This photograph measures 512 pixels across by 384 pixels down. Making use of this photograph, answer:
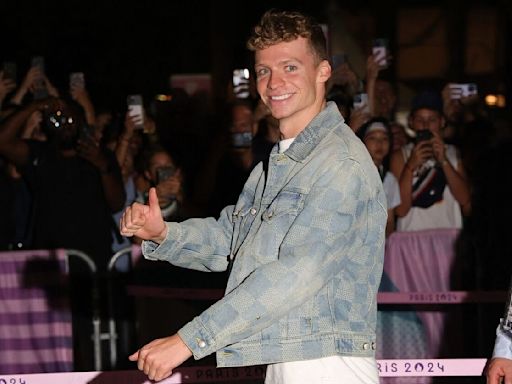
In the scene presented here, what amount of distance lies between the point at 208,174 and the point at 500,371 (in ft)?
13.4

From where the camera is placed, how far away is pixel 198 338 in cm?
355

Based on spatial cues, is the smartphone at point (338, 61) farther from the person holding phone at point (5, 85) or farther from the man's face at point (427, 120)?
the person holding phone at point (5, 85)

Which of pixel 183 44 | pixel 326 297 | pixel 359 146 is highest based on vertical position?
pixel 183 44

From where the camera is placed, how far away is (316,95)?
396cm

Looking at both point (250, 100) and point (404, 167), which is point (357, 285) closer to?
point (404, 167)

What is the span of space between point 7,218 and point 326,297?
203 inches

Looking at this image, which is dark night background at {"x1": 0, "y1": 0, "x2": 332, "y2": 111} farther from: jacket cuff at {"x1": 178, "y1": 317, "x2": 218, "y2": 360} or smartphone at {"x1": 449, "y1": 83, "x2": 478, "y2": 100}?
jacket cuff at {"x1": 178, "y1": 317, "x2": 218, "y2": 360}

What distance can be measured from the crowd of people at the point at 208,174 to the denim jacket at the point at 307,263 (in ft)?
12.9

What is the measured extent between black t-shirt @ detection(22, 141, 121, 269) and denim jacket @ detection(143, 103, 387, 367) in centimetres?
428

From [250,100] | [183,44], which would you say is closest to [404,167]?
[250,100]

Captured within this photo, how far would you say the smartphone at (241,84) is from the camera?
8.80m

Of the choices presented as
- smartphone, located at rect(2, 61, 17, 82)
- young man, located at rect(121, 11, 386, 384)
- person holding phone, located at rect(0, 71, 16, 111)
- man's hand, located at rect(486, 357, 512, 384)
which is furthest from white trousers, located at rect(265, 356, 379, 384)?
smartphone, located at rect(2, 61, 17, 82)

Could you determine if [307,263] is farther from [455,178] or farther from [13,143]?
[13,143]

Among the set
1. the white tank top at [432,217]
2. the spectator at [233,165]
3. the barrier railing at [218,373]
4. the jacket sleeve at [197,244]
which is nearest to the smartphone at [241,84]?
the spectator at [233,165]
